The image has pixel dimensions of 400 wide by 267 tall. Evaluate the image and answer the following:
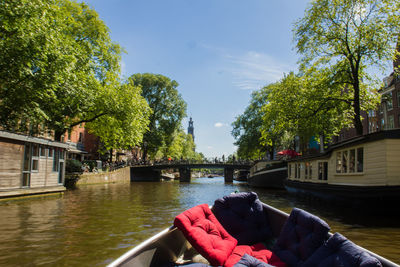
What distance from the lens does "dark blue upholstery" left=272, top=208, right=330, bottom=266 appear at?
335 cm

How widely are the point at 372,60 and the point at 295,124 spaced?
18.3ft

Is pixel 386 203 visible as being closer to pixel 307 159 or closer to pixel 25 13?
pixel 307 159

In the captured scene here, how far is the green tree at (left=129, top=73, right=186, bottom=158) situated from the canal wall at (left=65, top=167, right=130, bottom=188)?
650 centimetres

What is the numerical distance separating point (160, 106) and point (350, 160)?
3649 cm

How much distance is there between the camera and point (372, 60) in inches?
670

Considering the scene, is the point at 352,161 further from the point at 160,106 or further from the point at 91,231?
the point at 160,106

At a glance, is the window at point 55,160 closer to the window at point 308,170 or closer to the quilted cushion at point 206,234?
the window at point 308,170

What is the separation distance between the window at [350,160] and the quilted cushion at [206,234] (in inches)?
402

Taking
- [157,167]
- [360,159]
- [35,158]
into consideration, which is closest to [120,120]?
[35,158]

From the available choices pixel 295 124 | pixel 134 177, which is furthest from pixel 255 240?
pixel 134 177

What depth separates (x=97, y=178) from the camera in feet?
100

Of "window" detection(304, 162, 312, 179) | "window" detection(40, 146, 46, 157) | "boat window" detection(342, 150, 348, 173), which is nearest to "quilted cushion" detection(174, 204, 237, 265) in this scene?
"boat window" detection(342, 150, 348, 173)

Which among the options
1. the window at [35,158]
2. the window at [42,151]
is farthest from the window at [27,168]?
the window at [42,151]

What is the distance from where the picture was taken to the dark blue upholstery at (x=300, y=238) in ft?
11.0
